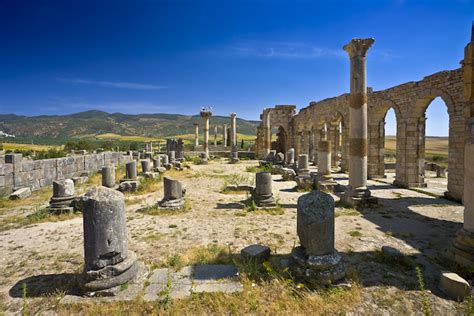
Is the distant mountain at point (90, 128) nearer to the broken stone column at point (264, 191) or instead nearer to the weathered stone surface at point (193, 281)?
the broken stone column at point (264, 191)

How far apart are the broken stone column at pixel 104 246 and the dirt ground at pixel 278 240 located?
709 mm

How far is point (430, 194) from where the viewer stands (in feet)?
36.1

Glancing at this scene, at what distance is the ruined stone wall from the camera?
1004cm

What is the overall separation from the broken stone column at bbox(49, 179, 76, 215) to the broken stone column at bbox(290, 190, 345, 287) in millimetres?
8209

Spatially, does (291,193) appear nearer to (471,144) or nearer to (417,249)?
(417,249)

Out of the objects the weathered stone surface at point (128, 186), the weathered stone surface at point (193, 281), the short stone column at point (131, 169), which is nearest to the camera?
the weathered stone surface at point (193, 281)

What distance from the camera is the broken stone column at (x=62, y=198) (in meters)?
8.74

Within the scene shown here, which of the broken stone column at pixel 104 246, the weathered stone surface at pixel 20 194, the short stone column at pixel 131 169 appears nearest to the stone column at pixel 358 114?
the broken stone column at pixel 104 246

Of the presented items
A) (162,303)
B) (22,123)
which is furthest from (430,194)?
(22,123)

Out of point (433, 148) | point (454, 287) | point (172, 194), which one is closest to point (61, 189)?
point (172, 194)

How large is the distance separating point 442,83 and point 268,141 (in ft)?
55.9

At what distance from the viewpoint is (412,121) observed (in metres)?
12.7

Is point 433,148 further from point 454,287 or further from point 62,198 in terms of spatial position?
point 62,198

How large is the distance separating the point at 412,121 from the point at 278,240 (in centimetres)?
1083
